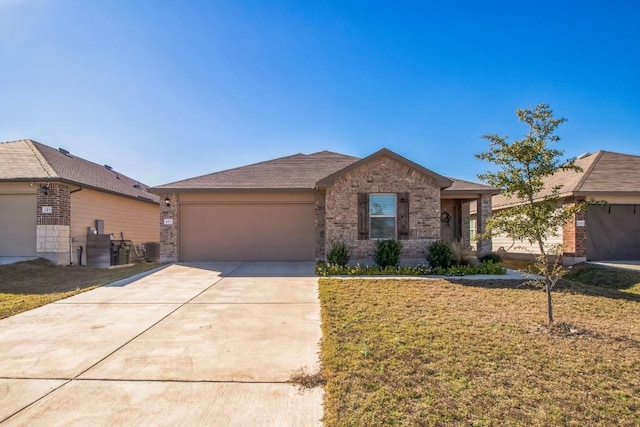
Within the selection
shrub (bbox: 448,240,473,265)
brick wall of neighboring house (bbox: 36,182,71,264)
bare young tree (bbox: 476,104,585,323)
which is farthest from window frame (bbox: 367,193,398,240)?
brick wall of neighboring house (bbox: 36,182,71,264)

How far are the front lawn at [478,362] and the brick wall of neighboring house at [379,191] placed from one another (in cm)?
422

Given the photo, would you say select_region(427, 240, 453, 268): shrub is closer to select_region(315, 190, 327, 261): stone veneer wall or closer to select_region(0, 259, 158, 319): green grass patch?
select_region(315, 190, 327, 261): stone veneer wall

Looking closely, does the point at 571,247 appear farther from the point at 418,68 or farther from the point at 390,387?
the point at 390,387

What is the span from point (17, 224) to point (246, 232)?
743 centimetres

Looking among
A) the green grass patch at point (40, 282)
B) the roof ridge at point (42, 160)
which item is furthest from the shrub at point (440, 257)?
the roof ridge at point (42, 160)

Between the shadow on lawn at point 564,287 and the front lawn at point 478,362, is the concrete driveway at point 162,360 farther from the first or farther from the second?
the shadow on lawn at point 564,287

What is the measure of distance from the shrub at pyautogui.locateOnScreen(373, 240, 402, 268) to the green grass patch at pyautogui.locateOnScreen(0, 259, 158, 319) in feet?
23.6

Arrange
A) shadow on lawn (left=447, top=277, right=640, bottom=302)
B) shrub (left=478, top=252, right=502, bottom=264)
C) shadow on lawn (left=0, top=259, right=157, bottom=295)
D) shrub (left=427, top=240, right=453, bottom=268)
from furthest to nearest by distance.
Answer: shrub (left=478, top=252, right=502, bottom=264) < shrub (left=427, top=240, right=453, bottom=268) < shadow on lawn (left=0, top=259, right=157, bottom=295) < shadow on lawn (left=447, top=277, right=640, bottom=302)

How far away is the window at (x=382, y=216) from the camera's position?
11.0 meters

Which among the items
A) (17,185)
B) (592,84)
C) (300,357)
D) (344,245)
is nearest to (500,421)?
(300,357)

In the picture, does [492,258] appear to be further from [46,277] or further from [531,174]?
[46,277]

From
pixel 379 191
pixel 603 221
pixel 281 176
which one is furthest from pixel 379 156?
pixel 603 221

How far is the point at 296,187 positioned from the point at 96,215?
785cm

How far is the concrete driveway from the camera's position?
2.96 metres
